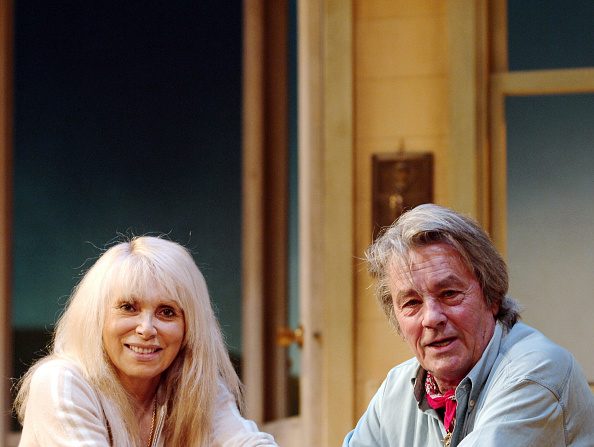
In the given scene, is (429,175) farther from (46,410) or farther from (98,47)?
(98,47)

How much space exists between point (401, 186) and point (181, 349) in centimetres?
215

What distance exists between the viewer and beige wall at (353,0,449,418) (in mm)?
4109

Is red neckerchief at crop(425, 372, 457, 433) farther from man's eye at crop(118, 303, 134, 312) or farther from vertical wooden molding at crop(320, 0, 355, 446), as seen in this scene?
vertical wooden molding at crop(320, 0, 355, 446)

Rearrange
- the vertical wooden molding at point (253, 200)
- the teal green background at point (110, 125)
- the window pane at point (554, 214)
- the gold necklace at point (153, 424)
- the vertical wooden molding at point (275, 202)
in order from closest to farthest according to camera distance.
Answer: the gold necklace at point (153, 424) → the window pane at point (554, 214) → the vertical wooden molding at point (253, 200) → the vertical wooden molding at point (275, 202) → the teal green background at point (110, 125)

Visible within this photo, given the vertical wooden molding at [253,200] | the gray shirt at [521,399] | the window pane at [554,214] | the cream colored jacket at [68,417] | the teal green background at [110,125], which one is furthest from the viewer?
the teal green background at [110,125]

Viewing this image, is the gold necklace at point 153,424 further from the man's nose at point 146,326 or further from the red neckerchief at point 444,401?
the red neckerchief at point 444,401

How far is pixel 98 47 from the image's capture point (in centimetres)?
823

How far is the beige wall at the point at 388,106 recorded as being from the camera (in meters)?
4.11

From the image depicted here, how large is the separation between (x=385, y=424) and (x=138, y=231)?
625cm

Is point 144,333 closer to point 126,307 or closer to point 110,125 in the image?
point 126,307

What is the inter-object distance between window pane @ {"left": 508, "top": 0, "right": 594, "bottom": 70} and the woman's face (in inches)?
99.8

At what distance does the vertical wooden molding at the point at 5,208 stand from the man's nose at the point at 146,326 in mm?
2233

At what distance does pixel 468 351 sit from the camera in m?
1.98

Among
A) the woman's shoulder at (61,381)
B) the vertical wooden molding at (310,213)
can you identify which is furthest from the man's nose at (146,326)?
the vertical wooden molding at (310,213)
